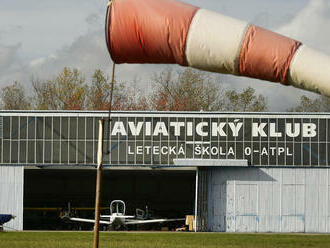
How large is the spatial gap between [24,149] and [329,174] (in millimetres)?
18650

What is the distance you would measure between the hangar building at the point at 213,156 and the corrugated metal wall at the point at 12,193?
0.20 feet

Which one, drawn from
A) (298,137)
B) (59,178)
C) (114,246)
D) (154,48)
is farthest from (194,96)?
(154,48)

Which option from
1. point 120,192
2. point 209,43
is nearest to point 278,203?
point 120,192

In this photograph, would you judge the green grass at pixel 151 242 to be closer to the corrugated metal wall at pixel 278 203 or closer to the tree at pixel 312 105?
the corrugated metal wall at pixel 278 203

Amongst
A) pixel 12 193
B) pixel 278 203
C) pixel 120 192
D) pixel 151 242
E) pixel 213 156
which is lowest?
pixel 151 242

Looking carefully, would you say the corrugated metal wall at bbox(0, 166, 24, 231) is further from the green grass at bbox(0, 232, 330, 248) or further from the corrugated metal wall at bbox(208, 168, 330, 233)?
the corrugated metal wall at bbox(208, 168, 330, 233)

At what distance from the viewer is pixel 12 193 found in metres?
48.1

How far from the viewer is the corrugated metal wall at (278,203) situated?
4725cm

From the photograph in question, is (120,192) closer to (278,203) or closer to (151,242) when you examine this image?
(278,203)

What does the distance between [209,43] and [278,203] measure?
4019 cm

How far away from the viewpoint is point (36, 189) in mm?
68500

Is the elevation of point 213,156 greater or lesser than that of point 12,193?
greater

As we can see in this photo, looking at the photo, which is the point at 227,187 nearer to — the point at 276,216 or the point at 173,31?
the point at 276,216

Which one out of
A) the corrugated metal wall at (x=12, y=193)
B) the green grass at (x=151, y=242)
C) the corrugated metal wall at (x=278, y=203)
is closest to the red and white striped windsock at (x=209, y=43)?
the green grass at (x=151, y=242)
